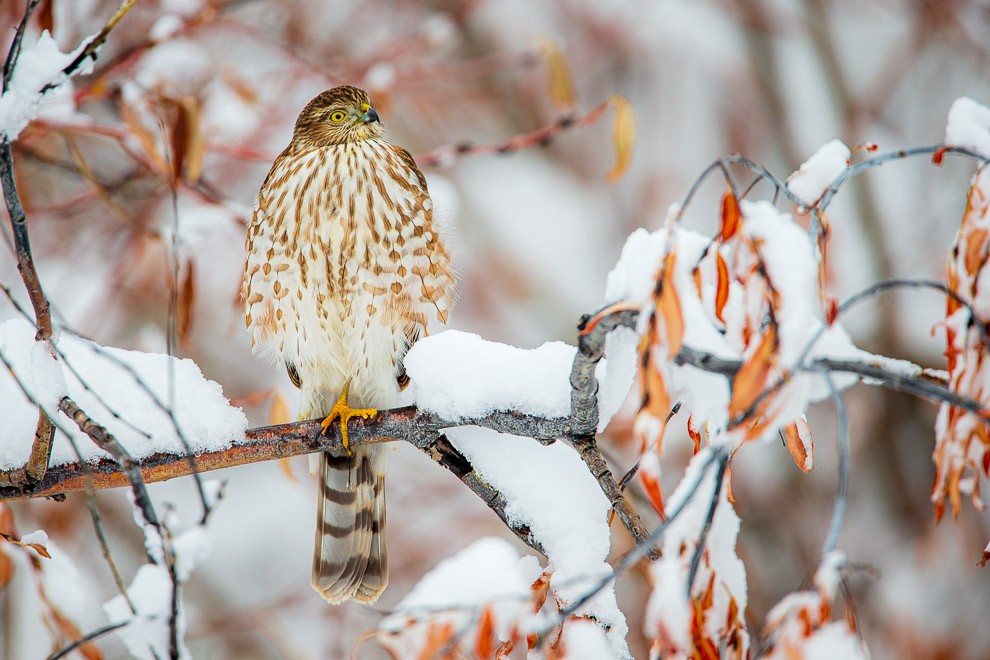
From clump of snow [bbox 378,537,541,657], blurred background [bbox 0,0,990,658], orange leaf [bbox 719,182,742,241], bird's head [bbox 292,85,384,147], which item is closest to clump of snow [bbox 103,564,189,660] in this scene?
clump of snow [bbox 378,537,541,657]

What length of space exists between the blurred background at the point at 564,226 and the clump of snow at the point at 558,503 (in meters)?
2.62

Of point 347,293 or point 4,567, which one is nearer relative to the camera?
point 4,567

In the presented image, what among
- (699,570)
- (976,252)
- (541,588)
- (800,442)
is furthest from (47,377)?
(976,252)

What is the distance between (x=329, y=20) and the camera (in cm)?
652

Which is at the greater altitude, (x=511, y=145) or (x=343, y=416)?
(x=511, y=145)

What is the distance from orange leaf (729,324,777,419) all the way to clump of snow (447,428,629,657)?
25.1 inches

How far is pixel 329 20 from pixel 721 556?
6.04 meters

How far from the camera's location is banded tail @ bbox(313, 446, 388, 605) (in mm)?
2924

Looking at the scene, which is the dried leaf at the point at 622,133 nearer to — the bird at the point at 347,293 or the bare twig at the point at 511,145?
the bare twig at the point at 511,145

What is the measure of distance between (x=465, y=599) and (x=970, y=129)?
1134 millimetres

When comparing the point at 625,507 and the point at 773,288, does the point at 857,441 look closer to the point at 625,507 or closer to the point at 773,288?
the point at 625,507

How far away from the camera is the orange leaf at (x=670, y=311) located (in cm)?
121

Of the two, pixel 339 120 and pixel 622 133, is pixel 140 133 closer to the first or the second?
pixel 339 120

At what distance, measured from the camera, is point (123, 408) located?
2.06 m
